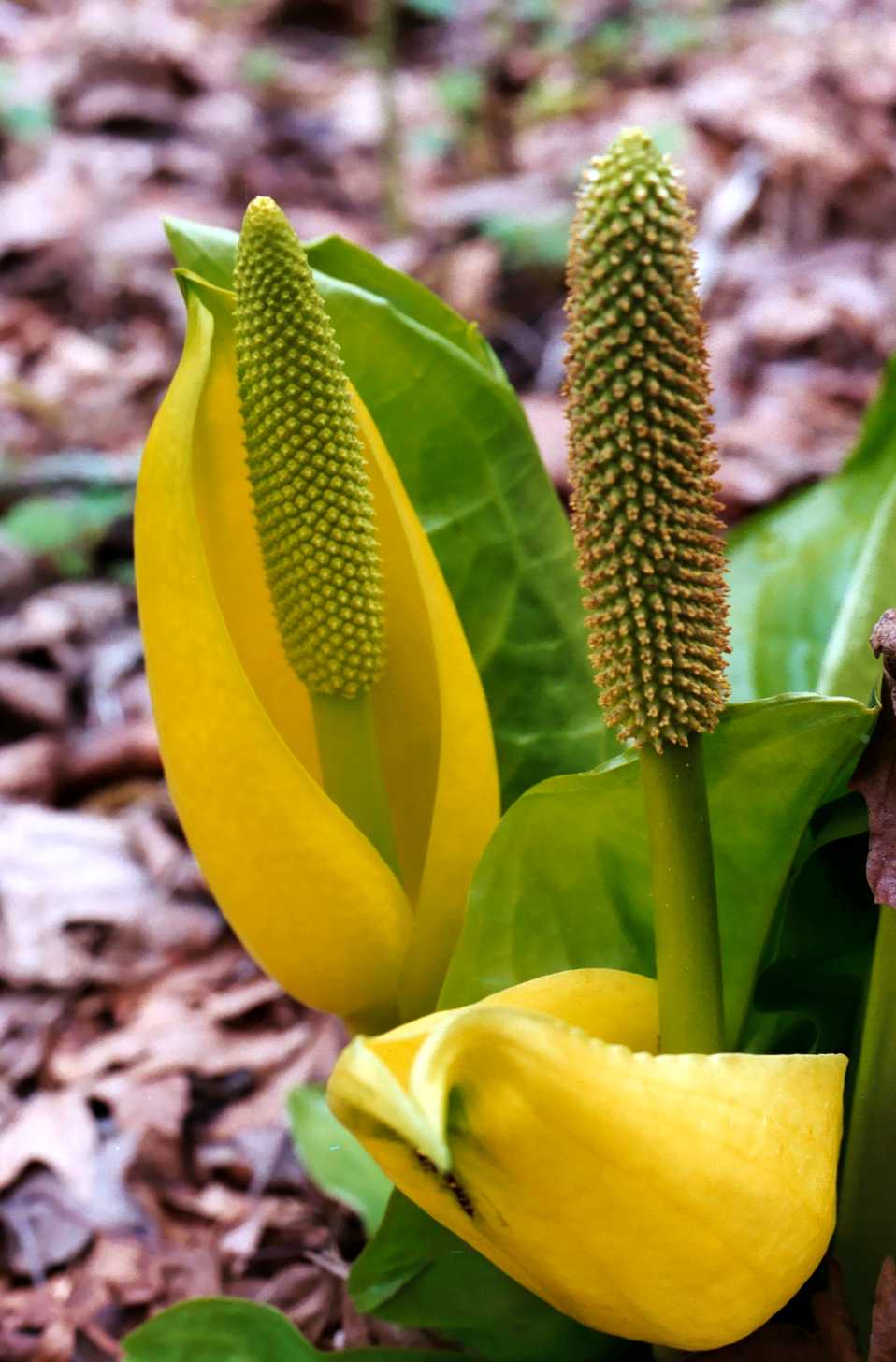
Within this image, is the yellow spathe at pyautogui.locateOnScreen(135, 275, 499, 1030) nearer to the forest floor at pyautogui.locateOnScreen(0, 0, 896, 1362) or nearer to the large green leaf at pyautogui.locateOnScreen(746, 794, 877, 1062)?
the large green leaf at pyautogui.locateOnScreen(746, 794, 877, 1062)

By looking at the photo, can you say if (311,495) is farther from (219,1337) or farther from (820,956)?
(219,1337)

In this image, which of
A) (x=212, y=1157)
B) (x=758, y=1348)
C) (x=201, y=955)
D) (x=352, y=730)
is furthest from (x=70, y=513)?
(x=758, y=1348)

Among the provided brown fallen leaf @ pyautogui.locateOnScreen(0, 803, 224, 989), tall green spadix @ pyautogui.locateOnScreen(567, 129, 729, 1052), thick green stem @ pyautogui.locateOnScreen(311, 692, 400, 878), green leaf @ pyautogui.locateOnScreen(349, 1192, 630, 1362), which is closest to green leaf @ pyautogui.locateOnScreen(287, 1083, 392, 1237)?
green leaf @ pyautogui.locateOnScreen(349, 1192, 630, 1362)

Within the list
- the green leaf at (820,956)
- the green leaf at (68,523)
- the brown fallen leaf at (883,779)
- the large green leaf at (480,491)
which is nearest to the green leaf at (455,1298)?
the green leaf at (820,956)

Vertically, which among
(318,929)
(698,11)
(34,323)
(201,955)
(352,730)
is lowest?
(201,955)

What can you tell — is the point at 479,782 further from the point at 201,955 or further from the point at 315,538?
the point at 201,955

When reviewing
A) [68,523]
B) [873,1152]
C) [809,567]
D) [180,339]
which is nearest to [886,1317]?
[873,1152]

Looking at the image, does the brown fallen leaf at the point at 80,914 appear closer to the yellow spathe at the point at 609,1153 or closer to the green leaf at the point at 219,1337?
the green leaf at the point at 219,1337

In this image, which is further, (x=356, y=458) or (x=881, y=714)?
(x=356, y=458)
